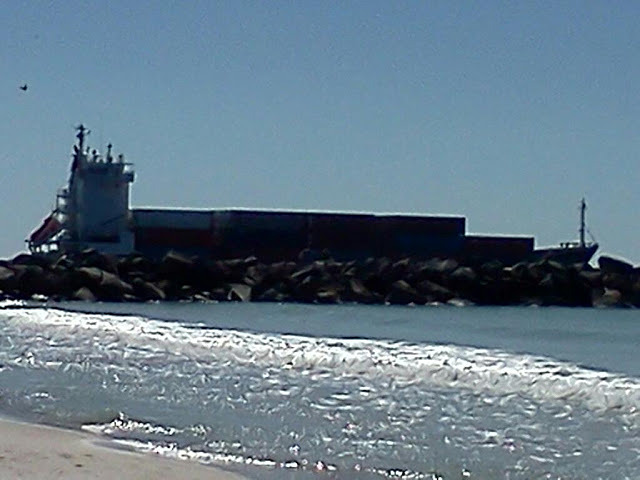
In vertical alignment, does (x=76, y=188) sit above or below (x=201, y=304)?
above

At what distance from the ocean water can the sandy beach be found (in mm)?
293

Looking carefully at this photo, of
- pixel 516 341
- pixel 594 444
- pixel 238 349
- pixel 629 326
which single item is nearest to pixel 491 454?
pixel 594 444

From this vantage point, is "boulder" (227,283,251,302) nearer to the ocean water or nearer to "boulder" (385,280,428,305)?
"boulder" (385,280,428,305)

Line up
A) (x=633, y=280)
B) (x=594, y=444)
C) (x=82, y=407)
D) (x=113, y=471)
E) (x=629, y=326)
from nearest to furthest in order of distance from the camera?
1. (x=113, y=471)
2. (x=594, y=444)
3. (x=82, y=407)
4. (x=629, y=326)
5. (x=633, y=280)

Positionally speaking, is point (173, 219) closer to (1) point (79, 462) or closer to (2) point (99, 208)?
(2) point (99, 208)

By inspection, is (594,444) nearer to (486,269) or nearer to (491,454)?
(491,454)

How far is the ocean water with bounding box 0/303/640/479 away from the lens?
878cm

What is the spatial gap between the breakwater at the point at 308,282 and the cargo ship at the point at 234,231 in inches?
246

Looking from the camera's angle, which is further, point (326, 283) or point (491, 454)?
point (326, 283)

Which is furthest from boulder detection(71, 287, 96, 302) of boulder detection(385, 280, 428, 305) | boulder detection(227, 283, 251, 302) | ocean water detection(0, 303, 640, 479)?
ocean water detection(0, 303, 640, 479)

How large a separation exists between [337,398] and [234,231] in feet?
135

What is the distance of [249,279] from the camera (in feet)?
146

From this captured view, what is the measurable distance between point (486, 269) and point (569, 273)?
3006mm

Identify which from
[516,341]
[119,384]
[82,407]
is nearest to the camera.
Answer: [82,407]
